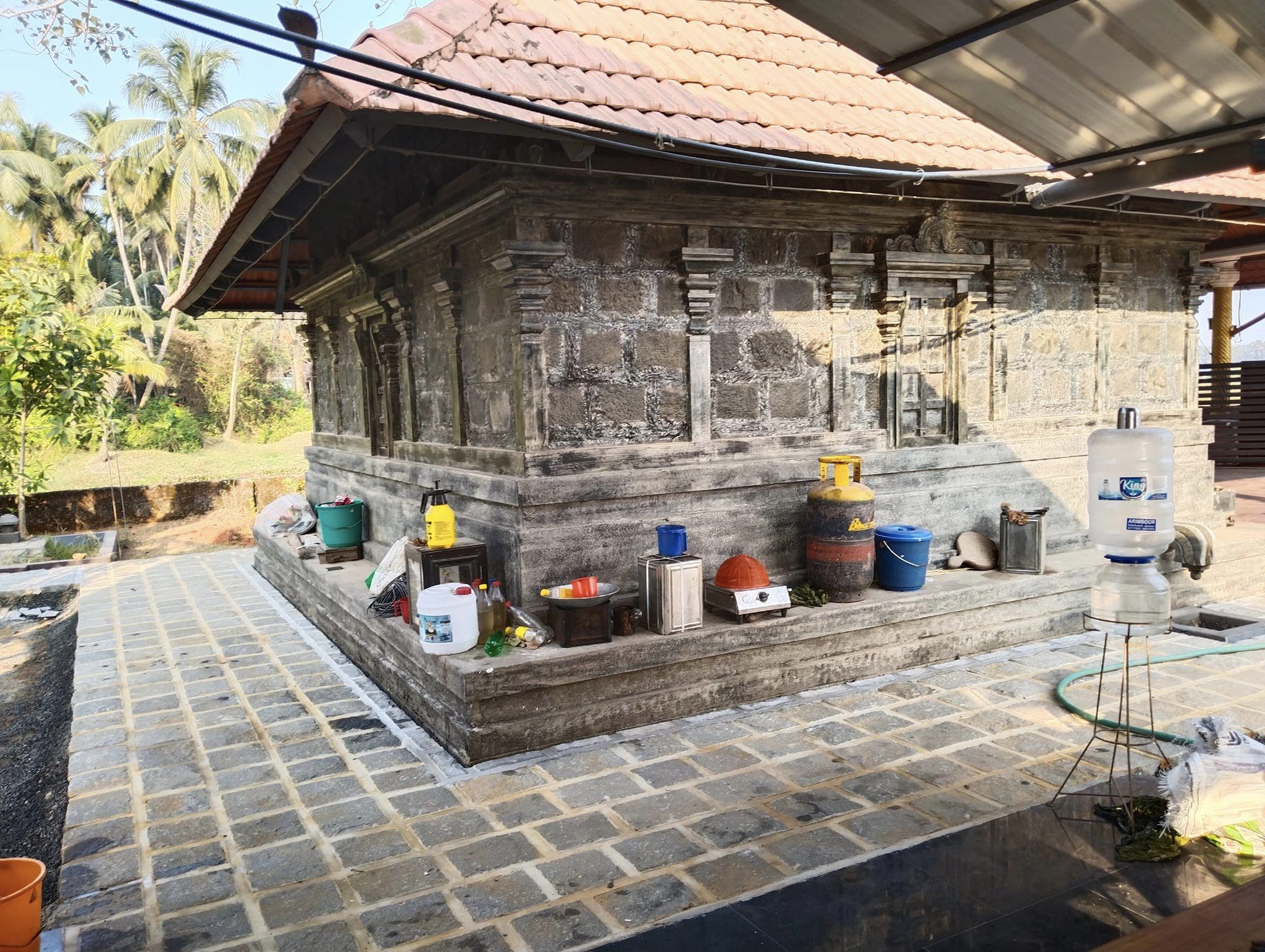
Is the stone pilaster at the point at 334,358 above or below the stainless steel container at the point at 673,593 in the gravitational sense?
above

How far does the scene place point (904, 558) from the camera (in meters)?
6.63

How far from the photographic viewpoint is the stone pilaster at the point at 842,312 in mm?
6945

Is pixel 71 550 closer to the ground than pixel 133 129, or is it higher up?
closer to the ground

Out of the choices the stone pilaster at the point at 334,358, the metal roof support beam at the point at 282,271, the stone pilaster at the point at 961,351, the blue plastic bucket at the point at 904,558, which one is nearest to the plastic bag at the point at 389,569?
the blue plastic bucket at the point at 904,558

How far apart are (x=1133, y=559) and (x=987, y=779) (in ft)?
4.71

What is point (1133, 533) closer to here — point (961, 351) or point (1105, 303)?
point (961, 351)

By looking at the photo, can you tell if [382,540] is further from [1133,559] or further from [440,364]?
[1133,559]

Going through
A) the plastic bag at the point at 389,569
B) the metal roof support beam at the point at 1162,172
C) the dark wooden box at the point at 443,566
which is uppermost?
the metal roof support beam at the point at 1162,172

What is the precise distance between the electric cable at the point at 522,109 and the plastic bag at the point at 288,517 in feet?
23.4

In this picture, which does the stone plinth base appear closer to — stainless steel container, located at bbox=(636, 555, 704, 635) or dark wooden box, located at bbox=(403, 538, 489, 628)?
stainless steel container, located at bbox=(636, 555, 704, 635)

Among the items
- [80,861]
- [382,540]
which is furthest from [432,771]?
[382,540]

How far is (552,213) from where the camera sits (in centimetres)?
582

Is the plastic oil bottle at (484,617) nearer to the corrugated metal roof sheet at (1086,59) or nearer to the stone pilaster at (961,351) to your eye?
the corrugated metal roof sheet at (1086,59)

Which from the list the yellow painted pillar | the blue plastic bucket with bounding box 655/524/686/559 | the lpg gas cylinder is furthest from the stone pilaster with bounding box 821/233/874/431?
the yellow painted pillar
